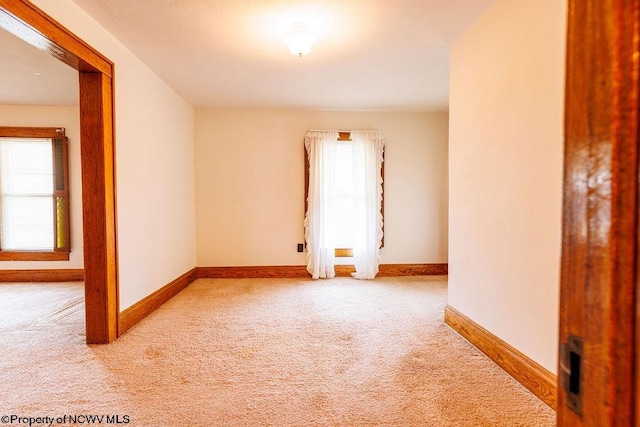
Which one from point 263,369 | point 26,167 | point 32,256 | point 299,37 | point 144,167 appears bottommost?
point 263,369

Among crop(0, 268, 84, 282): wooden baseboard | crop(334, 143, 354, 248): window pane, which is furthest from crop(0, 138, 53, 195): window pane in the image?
crop(334, 143, 354, 248): window pane

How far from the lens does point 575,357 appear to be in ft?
1.49

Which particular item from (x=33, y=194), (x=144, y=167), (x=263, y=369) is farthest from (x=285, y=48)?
(x=33, y=194)

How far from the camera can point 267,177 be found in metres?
4.61

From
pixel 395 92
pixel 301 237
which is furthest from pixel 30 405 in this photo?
pixel 395 92

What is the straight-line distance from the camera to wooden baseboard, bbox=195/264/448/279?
4566 millimetres

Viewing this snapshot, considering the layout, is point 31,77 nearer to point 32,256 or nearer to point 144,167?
point 144,167

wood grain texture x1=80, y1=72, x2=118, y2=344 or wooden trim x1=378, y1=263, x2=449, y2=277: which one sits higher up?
wood grain texture x1=80, y1=72, x2=118, y2=344

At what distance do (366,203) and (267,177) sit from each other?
1.46 m

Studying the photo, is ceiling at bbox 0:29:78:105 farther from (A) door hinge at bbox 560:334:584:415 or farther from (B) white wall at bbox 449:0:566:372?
(A) door hinge at bbox 560:334:584:415

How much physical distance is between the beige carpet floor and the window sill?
1.25m

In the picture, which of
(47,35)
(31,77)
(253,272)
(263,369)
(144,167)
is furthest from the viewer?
(253,272)

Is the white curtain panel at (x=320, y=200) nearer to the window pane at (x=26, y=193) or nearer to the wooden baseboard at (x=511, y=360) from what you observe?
the wooden baseboard at (x=511, y=360)

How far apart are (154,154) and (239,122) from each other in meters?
1.58
